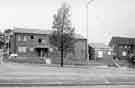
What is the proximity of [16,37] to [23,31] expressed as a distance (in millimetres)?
2122

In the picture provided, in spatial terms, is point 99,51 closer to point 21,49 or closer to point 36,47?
point 36,47

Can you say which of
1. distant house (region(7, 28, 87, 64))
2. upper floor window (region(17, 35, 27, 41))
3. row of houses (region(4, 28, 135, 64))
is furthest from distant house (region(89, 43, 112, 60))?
upper floor window (region(17, 35, 27, 41))

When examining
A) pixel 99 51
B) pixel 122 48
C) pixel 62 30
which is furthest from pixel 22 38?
pixel 122 48

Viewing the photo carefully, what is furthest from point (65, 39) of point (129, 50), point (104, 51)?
point (129, 50)

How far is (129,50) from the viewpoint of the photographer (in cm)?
5094

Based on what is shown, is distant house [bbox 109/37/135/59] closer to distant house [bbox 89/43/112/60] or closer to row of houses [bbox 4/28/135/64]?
distant house [bbox 89/43/112/60]

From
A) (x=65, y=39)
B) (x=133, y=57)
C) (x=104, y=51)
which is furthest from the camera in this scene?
(x=104, y=51)

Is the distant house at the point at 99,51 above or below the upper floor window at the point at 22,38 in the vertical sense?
below

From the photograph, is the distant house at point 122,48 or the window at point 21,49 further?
the distant house at point 122,48

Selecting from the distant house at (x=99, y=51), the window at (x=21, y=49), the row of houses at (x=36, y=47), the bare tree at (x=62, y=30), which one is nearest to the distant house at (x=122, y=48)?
the distant house at (x=99, y=51)

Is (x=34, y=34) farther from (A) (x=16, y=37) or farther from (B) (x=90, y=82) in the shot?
(B) (x=90, y=82)

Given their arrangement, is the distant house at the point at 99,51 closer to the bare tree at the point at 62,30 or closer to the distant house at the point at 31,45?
the distant house at the point at 31,45

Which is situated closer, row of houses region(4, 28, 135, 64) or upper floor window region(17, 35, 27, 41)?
row of houses region(4, 28, 135, 64)

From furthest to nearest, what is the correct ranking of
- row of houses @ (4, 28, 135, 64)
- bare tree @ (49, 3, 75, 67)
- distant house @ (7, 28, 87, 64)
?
distant house @ (7, 28, 87, 64) → row of houses @ (4, 28, 135, 64) → bare tree @ (49, 3, 75, 67)
